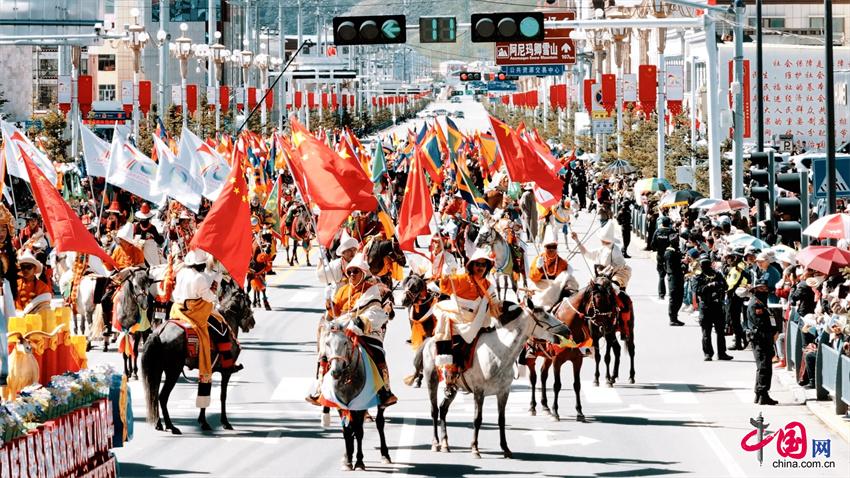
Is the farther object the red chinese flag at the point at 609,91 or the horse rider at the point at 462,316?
the red chinese flag at the point at 609,91

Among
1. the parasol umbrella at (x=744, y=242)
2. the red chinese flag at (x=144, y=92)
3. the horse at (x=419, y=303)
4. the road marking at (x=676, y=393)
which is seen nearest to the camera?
the horse at (x=419, y=303)

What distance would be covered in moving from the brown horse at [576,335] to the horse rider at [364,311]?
288cm

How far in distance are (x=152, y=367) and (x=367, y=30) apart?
18.7m

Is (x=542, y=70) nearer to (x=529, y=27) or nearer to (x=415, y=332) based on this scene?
(x=529, y=27)

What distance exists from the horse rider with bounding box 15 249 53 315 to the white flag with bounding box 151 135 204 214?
10.5m

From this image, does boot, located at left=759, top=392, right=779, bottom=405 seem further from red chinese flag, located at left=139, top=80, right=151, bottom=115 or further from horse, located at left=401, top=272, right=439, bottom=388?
red chinese flag, located at left=139, top=80, right=151, bottom=115

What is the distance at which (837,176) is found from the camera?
2652cm

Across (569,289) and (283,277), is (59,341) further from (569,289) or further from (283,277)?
(283,277)

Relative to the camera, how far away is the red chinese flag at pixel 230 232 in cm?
1897

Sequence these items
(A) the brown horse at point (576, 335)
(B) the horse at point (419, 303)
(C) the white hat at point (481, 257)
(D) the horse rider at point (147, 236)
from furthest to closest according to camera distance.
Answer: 1. (D) the horse rider at point (147, 236)
2. (B) the horse at point (419, 303)
3. (A) the brown horse at point (576, 335)
4. (C) the white hat at point (481, 257)

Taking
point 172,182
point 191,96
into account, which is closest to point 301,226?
point 172,182

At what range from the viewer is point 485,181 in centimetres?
5512

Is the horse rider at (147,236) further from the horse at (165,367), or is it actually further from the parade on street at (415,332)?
the horse at (165,367)

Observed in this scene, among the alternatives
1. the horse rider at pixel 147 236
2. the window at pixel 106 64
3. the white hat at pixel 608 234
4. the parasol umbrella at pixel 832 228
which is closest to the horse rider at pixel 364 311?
the white hat at pixel 608 234
